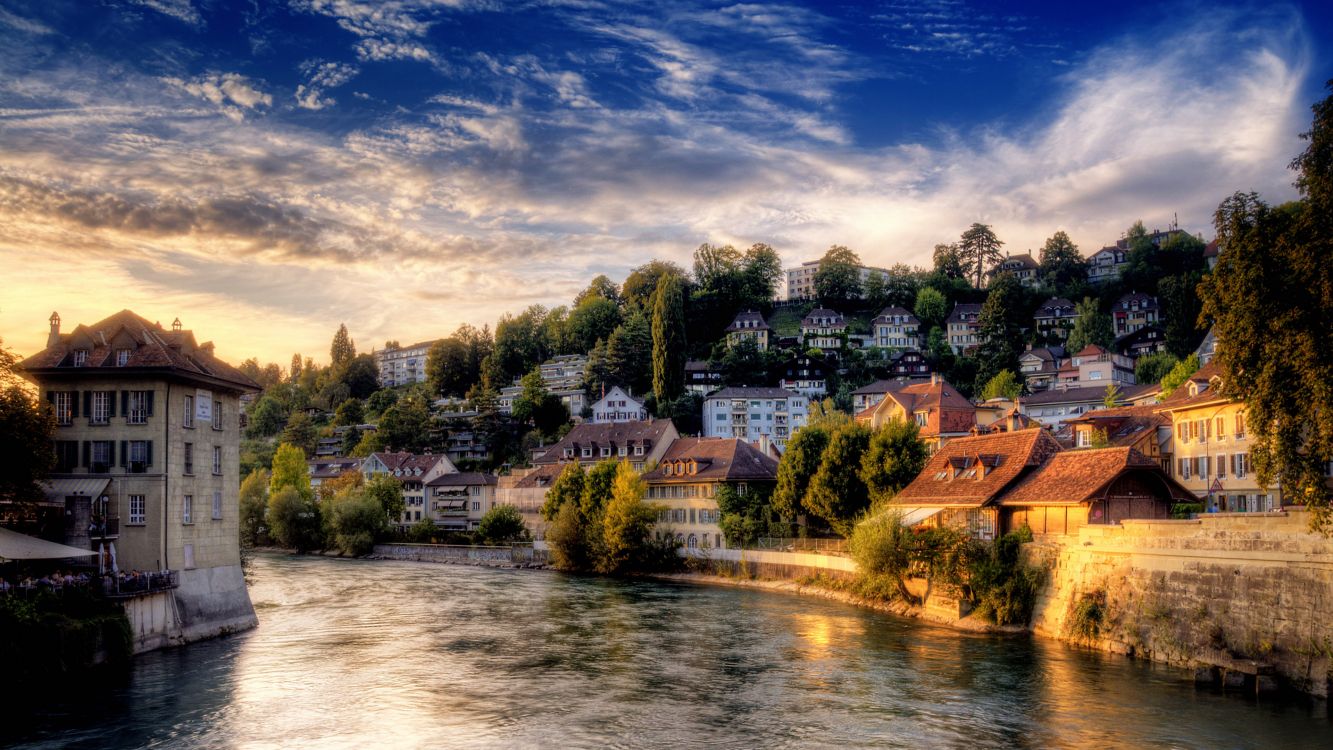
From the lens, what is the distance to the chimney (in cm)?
3722

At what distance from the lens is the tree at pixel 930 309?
15738cm

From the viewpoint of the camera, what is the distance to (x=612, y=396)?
409 ft

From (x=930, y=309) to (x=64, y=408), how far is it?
13757 cm

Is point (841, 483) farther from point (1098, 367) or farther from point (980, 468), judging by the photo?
point (1098, 367)

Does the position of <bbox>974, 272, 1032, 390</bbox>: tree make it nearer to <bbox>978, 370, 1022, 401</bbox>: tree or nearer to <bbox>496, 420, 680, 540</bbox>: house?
<bbox>978, 370, 1022, 401</bbox>: tree

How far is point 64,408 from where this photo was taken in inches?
1410

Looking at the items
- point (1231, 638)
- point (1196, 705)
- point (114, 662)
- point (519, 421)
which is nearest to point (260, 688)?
point (114, 662)

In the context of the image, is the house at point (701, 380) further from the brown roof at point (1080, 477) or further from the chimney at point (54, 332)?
the chimney at point (54, 332)

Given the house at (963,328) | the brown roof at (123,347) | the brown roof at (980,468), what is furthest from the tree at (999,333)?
the brown roof at (123,347)

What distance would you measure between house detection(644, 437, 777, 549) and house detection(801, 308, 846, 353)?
76.0m

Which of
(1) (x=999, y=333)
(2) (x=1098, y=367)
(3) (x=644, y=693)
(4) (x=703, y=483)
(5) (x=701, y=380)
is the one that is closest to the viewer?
(3) (x=644, y=693)

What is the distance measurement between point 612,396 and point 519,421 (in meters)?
16.4

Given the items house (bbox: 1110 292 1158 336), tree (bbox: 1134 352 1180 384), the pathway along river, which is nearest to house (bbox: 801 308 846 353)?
house (bbox: 1110 292 1158 336)

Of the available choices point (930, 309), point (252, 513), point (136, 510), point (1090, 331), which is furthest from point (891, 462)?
point (930, 309)
